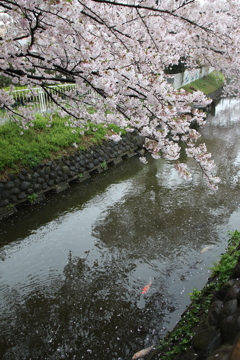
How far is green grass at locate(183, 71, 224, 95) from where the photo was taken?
24181 mm

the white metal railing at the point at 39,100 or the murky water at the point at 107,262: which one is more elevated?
the white metal railing at the point at 39,100

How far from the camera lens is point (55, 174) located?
31.2ft

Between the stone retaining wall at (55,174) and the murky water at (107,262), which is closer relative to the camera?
the murky water at (107,262)

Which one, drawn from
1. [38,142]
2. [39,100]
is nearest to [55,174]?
[38,142]

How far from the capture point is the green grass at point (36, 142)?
28.5ft

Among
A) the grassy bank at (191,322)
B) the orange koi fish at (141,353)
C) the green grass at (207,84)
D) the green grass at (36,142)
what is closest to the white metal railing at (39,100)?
the green grass at (36,142)

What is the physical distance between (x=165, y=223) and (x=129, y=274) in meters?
2.32

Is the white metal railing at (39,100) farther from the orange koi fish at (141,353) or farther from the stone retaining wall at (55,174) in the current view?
the orange koi fish at (141,353)

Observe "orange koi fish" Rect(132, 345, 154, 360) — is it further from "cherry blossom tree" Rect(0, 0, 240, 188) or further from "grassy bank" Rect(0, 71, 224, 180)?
"grassy bank" Rect(0, 71, 224, 180)

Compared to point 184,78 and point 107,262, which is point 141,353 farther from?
point 184,78

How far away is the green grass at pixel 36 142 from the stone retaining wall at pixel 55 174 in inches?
10.2

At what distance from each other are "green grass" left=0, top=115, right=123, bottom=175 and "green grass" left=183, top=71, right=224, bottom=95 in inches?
608

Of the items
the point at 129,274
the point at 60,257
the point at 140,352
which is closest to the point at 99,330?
the point at 140,352

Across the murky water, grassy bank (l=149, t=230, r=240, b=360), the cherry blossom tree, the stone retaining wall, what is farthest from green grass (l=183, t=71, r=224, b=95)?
grassy bank (l=149, t=230, r=240, b=360)
